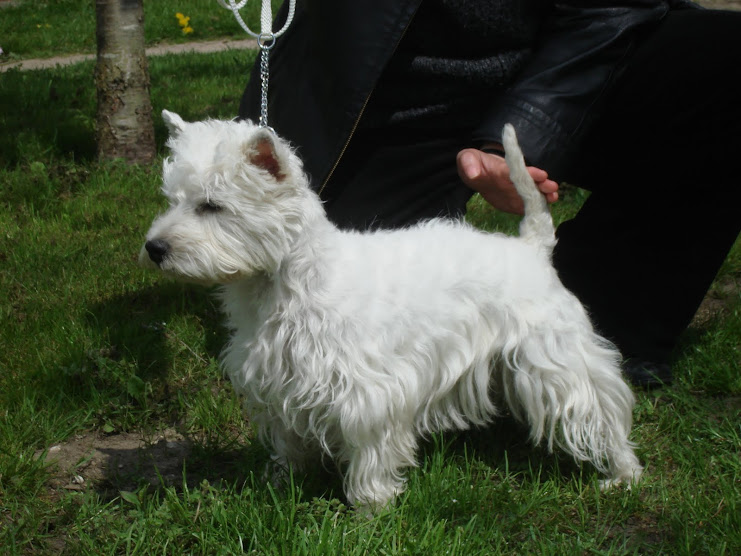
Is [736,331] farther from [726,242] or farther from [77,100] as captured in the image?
[77,100]

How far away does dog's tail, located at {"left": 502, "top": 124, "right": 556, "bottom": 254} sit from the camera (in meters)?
2.69

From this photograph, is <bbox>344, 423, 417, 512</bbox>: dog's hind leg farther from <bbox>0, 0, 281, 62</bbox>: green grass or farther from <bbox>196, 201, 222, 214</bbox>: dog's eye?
<bbox>0, 0, 281, 62</bbox>: green grass

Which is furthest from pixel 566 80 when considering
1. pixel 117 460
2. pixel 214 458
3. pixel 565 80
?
pixel 117 460

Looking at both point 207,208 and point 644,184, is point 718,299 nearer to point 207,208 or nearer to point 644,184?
point 644,184

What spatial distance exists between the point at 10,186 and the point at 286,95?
2.84m

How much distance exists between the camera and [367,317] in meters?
2.55

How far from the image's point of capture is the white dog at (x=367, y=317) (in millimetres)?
→ 2385

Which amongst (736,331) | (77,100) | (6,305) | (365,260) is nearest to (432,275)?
(365,260)

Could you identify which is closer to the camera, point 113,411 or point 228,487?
point 228,487

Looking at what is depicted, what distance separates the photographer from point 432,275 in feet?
8.82

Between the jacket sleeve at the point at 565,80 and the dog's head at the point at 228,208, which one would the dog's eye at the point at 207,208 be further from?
the jacket sleeve at the point at 565,80

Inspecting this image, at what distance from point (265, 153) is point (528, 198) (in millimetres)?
1014

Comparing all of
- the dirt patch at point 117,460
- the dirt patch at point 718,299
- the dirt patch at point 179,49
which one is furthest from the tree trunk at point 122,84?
the dirt patch at point 179,49

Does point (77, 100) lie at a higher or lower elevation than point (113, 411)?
lower
